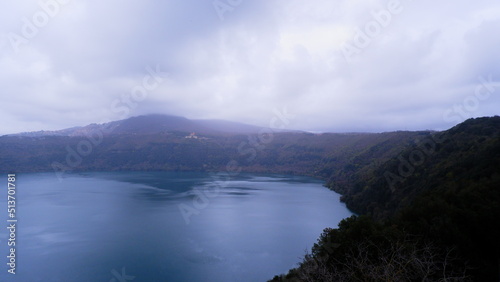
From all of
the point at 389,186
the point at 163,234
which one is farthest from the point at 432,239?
the point at 389,186

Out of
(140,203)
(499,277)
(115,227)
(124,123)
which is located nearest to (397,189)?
(499,277)

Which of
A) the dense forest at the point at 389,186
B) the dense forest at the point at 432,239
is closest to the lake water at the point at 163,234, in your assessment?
the dense forest at the point at 389,186

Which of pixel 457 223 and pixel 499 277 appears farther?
pixel 457 223

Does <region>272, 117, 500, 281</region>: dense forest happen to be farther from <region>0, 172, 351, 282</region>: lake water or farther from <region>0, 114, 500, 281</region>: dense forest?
<region>0, 172, 351, 282</region>: lake water

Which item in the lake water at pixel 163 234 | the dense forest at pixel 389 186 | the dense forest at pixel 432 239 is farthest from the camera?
the lake water at pixel 163 234

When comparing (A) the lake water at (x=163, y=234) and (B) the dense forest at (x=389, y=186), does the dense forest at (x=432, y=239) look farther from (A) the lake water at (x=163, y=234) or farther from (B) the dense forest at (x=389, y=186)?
(A) the lake water at (x=163, y=234)

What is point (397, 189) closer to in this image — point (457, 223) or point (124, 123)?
point (457, 223)

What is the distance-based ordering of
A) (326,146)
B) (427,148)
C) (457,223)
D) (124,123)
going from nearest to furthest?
(457,223), (427,148), (326,146), (124,123)
